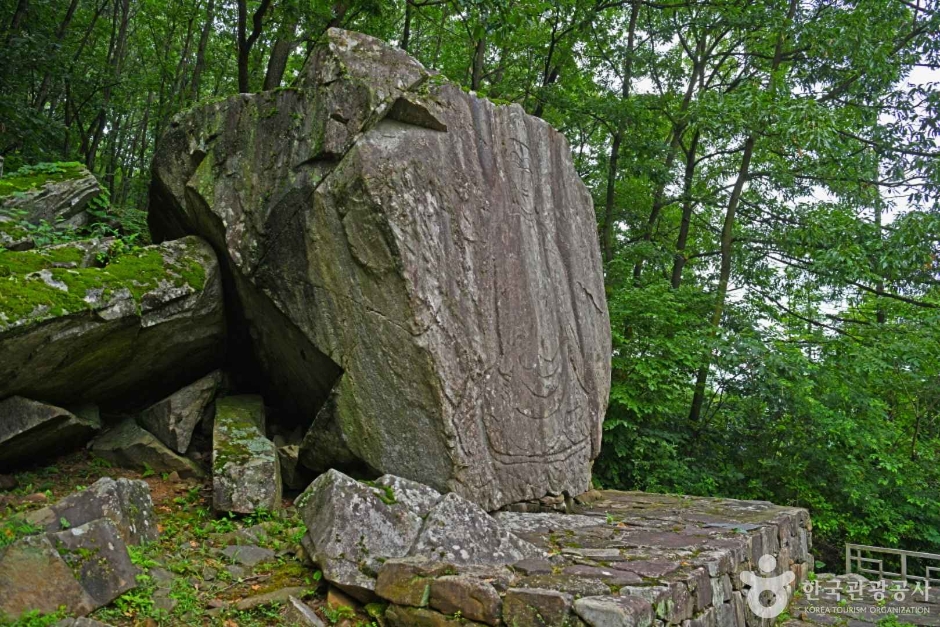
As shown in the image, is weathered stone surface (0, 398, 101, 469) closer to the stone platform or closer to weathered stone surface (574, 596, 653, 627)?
the stone platform

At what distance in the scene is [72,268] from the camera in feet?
20.9

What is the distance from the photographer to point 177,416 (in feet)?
22.8

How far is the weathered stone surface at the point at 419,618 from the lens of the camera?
3949 millimetres

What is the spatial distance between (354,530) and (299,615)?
0.67 m

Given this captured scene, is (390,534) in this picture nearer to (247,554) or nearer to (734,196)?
(247,554)

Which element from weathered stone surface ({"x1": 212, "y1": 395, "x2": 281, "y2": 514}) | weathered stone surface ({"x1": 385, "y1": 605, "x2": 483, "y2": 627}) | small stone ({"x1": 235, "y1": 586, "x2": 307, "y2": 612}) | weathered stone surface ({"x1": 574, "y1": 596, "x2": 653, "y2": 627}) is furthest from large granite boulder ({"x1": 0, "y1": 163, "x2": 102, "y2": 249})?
weathered stone surface ({"x1": 574, "y1": 596, "x2": 653, "y2": 627})

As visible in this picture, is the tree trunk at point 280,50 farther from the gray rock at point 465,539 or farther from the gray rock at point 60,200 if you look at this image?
the gray rock at point 465,539

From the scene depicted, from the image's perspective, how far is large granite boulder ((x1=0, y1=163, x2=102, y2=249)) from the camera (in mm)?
6875

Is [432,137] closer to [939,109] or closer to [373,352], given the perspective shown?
[373,352]

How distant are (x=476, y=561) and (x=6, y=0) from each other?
1353cm

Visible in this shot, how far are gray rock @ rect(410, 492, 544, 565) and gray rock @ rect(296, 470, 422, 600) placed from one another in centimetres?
13

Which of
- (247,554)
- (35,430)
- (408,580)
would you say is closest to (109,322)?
(35,430)

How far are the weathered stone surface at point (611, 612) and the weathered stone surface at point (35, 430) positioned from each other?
16.5ft

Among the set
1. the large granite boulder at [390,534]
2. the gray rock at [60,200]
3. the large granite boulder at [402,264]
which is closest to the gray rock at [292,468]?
the large granite boulder at [402,264]
